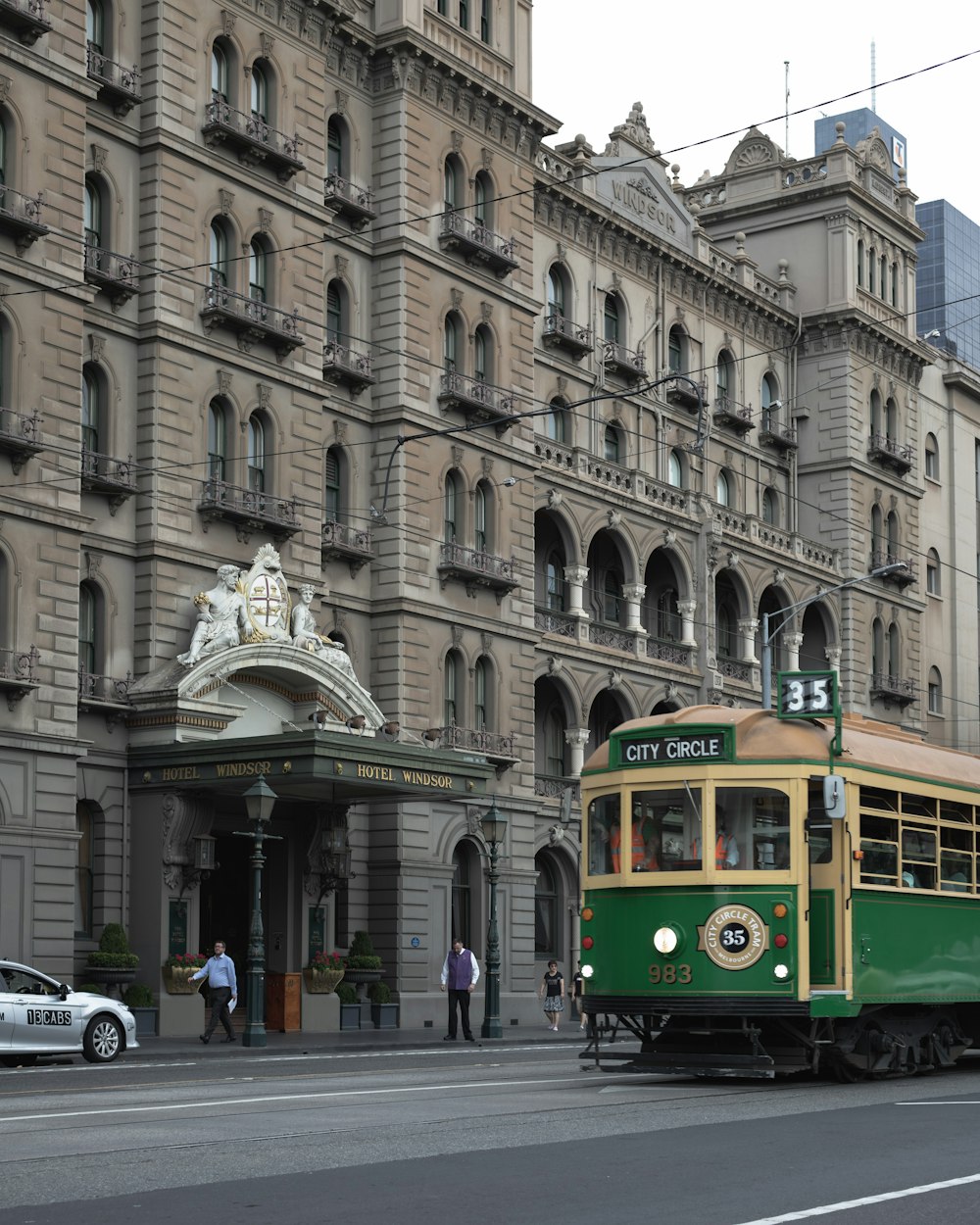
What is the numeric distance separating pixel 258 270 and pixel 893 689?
2970 centimetres

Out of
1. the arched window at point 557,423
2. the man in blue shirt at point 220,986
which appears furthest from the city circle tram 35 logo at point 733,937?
the arched window at point 557,423

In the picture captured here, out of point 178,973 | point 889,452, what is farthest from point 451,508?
point 889,452

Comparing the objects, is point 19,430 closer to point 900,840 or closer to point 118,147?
point 118,147

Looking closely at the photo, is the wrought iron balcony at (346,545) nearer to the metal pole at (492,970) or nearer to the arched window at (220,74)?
the metal pole at (492,970)

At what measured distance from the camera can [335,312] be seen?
42500 millimetres

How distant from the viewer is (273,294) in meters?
39.8

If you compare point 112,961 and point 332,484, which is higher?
point 332,484

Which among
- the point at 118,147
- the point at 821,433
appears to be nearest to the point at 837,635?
the point at 821,433

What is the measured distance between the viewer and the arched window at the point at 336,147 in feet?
140

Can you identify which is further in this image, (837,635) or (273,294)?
(837,635)

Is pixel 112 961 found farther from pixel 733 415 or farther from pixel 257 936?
pixel 733 415

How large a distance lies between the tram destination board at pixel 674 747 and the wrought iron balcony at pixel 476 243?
24632mm

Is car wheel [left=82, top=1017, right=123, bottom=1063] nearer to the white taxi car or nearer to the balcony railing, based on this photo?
the white taxi car

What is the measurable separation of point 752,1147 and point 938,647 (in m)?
55.9
